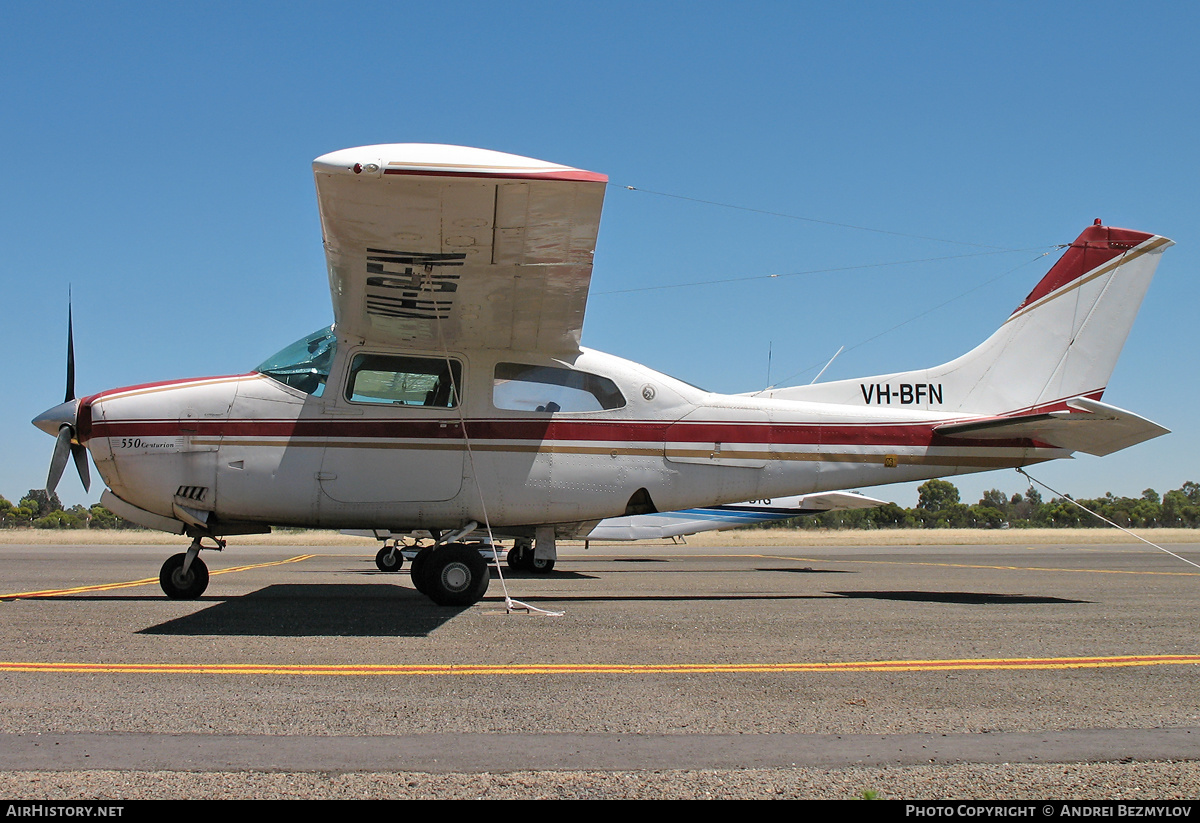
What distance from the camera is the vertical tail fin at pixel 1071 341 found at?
9.71m

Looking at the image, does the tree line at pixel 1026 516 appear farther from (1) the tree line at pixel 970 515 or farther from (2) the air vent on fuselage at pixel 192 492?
(2) the air vent on fuselage at pixel 192 492

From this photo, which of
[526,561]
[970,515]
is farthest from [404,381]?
[970,515]

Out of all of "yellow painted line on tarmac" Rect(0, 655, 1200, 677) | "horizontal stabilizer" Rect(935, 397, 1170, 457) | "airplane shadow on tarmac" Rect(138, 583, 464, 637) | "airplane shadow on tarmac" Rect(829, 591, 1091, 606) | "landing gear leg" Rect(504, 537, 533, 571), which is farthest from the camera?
"landing gear leg" Rect(504, 537, 533, 571)

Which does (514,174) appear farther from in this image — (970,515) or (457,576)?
(970,515)

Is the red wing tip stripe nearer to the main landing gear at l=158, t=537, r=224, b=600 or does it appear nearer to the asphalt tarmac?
the asphalt tarmac

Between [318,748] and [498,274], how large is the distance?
4592mm

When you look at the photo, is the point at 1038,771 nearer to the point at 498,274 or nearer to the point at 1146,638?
the point at 1146,638

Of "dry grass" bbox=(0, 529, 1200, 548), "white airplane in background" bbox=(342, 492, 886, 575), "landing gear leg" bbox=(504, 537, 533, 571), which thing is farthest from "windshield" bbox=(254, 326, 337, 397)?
"dry grass" bbox=(0, 529, 1200, 548)

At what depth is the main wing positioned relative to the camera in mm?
5789

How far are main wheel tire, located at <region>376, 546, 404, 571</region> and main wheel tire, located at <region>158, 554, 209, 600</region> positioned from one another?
24.8 feet

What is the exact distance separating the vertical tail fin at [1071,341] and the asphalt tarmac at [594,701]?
2626 millimetres

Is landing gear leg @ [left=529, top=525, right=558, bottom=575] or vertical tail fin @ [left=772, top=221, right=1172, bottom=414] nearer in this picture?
vertical tail fin @ [left=772, top=221, right=1172, bottom=414]

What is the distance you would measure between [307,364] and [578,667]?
4.49 meters

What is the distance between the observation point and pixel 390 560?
16469 millimetres
